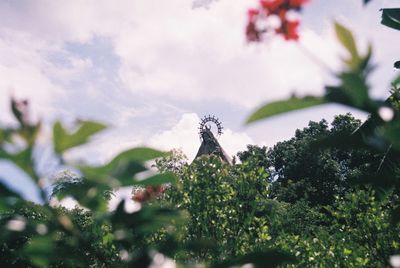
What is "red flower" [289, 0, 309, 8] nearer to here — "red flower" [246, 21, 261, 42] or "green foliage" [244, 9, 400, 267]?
"red flower" [246, 21, 261, 42]

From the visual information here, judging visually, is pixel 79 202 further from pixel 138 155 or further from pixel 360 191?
pixel 360 191

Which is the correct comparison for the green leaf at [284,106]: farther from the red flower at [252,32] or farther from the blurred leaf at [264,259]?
the red flower at [252,32]

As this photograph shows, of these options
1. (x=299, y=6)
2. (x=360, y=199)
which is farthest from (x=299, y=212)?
(x=299, y=6)

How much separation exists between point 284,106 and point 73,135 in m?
0.44

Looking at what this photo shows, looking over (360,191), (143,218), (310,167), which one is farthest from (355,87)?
(310,167)

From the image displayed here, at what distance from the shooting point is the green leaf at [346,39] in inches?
30.6

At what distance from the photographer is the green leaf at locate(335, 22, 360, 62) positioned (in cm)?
78

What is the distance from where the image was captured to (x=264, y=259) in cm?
85

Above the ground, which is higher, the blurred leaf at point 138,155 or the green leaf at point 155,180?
the blurred leaf at point 138,155

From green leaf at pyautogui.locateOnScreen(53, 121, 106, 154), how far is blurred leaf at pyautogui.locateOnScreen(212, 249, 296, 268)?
38 cm

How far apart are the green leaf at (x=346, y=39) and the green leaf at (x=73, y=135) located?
0.50 meters

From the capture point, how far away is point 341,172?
41.3 m

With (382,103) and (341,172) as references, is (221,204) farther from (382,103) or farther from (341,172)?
(341,172)

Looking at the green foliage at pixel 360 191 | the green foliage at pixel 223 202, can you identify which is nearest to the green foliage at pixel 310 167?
the green foliage at pixel 360 191
